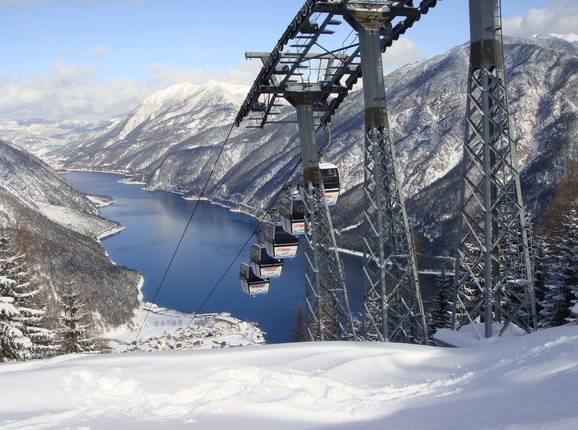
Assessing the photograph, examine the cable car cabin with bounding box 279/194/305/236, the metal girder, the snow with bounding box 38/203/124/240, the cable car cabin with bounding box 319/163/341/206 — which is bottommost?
the snow with bounding box 38/203/124/240

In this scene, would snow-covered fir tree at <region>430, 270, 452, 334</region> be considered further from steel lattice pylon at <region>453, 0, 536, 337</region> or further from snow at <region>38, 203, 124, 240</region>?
snow at <region>38, 203, 124, 240</region>

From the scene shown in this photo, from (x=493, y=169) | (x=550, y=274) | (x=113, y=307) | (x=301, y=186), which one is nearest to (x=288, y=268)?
(x=113, y=307)

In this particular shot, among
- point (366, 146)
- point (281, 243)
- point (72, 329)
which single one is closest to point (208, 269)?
point (72, 329)

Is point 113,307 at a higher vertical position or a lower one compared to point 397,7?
lower

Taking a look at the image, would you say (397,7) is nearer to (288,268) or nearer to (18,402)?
(18,402)

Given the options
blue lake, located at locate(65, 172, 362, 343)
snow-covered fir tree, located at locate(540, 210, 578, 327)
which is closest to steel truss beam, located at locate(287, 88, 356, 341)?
snow-covered fir tree, located at locate(540, 210, 578, 327)
